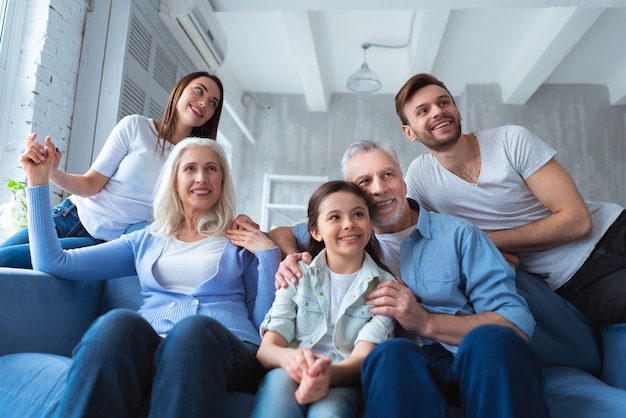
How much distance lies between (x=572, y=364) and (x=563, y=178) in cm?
63

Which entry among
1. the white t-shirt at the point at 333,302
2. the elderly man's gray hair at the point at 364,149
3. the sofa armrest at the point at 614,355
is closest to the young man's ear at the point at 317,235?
the white t-shirt at the point at 333,302

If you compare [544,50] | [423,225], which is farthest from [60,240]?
[544,50]

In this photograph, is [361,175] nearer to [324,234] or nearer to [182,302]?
[324,234]

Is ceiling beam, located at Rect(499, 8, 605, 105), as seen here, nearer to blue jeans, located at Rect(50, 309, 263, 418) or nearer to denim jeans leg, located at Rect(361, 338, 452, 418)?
denim jeans leg, located at Rect(361, 338, 452, 418)

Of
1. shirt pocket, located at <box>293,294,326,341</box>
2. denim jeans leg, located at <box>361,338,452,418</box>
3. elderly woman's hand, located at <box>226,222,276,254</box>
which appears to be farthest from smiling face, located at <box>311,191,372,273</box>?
denim jeans leg, located at <box>361,338,452,418</box>

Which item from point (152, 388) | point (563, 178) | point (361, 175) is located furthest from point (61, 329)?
point (563, 178)

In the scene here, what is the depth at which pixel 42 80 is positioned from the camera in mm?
2340

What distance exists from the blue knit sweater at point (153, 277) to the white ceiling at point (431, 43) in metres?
2.29

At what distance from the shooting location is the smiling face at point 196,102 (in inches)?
81.0

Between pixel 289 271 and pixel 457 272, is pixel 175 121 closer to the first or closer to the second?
pixel 289 271

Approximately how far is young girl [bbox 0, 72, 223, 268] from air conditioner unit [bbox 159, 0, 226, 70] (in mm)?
1387

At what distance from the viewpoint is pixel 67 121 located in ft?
8.54

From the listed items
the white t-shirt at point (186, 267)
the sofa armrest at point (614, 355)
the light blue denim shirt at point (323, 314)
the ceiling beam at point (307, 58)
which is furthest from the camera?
the ceiling beam at point (307, 58)

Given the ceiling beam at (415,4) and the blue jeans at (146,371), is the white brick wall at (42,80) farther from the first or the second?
the blue jeans at (146,371)
